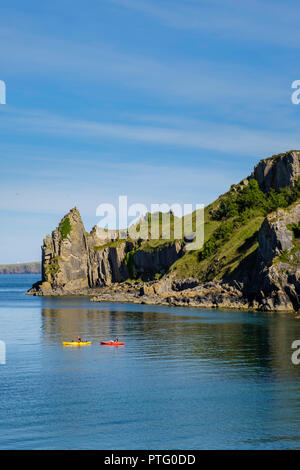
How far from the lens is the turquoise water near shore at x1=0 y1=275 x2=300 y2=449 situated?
168 ft

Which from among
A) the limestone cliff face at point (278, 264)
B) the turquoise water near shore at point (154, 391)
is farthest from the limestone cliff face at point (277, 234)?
the turquoise water near shore at point (154, 391)

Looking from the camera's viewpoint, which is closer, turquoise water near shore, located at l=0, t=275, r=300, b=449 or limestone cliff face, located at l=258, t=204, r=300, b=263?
turquoise water near shore, located at l=0, t=275, r=300, b=449

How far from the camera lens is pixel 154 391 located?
222 ft

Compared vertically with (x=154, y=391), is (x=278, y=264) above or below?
above

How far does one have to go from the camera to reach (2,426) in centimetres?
5384

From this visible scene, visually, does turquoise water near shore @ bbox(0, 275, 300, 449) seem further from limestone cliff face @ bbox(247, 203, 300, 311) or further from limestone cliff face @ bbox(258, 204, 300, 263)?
limestone cliff face @ bbox(258, 204, 300, 263)

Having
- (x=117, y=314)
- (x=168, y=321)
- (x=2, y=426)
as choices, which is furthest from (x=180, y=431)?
(x=117, y=314)

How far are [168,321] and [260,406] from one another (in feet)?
287

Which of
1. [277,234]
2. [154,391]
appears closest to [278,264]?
[277,234]

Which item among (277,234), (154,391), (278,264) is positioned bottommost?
(154,391)

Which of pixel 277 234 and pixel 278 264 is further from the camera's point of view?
pixel 277 234

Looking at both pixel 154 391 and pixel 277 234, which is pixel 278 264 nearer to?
pixel 277 234

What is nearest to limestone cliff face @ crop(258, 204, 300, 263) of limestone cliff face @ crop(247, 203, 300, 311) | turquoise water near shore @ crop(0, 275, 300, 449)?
limestone cliff face @ crop(247, 203, 300, 311)
